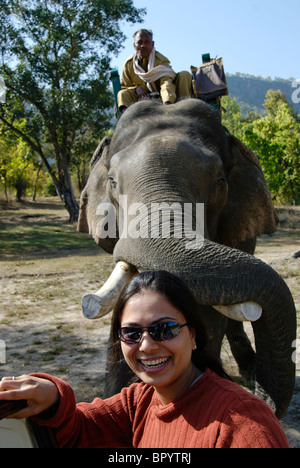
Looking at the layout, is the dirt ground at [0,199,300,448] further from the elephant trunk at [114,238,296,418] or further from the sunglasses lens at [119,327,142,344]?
the sunglasses lens at [119,327,142,344]

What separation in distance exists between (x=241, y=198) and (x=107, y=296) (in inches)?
93.8

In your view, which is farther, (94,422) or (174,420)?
(94,422)

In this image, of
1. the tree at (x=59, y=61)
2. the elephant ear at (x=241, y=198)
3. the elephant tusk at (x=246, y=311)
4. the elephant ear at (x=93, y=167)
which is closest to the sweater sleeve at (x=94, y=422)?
the elephant tusk at (x=246, y=311)

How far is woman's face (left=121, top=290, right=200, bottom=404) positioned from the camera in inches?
69.4

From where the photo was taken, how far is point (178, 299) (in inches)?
71.7

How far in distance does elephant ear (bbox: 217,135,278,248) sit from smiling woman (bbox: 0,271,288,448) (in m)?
3.08

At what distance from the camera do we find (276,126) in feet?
117

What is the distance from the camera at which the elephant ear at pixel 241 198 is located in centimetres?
498

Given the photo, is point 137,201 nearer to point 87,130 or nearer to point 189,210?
point 189,210

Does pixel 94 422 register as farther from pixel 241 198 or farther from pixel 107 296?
pixel 241 198

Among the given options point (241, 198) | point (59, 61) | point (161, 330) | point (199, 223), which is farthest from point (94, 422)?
point (59, 61)

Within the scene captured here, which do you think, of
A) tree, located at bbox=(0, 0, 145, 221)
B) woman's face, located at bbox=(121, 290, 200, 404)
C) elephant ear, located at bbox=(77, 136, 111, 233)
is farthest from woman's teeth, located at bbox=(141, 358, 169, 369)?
tree, located at bbox=(0, 0, 145, 221)

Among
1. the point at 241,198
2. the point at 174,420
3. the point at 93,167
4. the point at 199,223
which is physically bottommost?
the point at 174,420

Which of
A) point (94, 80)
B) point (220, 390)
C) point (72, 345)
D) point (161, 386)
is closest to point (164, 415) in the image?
point (161, 386)
